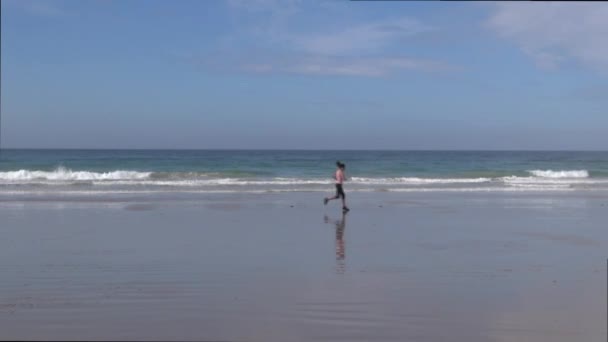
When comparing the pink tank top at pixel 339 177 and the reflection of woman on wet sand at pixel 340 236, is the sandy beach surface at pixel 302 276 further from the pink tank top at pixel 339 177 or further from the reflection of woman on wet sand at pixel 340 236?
the pink tank top at pixel 339 177

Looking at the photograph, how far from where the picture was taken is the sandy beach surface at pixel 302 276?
6.06m

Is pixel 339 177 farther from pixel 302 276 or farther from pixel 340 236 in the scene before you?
pixel 302 276

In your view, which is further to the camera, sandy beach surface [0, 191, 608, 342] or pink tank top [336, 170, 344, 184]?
pink tank top [336, 170, 344, 184]

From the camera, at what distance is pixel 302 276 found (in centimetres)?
842

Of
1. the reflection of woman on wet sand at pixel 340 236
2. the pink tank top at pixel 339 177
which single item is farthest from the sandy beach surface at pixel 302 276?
the pink tank top at pixel 339 177

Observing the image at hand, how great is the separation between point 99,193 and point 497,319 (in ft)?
61.4

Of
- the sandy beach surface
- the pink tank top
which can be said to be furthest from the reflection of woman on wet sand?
the pink tank top

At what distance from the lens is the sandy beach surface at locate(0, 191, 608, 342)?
6059 mm

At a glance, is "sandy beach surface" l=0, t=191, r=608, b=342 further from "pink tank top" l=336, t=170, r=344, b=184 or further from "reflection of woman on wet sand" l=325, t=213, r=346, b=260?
"pink tank top" l=336, t=170, r=344, b=184

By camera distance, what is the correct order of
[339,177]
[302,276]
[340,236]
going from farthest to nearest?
[339,177], [340,236], [302,276]

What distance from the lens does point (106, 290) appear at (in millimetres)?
7559

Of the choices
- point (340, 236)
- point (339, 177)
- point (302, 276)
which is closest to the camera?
point (302, 276)

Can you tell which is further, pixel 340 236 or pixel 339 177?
pixel 339 177

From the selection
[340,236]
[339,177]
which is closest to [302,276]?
[340,236]
